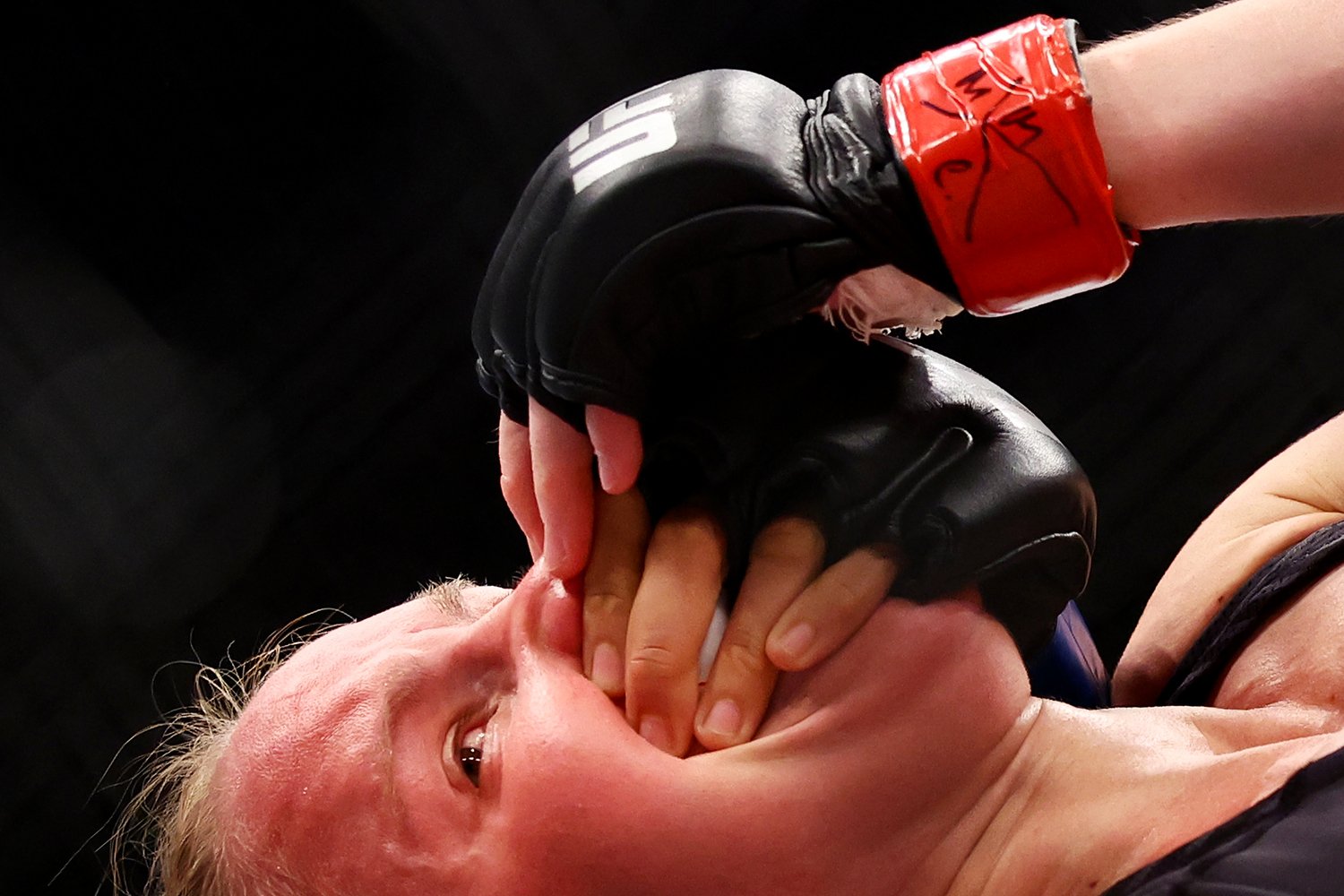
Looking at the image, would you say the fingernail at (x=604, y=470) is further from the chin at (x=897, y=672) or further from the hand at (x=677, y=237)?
the chin at (x=897, y=672)

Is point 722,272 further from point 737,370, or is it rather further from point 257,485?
point 257,485

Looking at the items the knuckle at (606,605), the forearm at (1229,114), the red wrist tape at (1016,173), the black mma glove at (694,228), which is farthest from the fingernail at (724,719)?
the forearm at (1229,114)

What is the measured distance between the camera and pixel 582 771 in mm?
814

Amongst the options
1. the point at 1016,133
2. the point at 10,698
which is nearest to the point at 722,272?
the point at 1016,133

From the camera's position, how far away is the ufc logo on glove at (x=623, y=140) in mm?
797

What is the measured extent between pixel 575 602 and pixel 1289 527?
0.74m

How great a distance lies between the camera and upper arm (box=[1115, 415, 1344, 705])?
1157 mm

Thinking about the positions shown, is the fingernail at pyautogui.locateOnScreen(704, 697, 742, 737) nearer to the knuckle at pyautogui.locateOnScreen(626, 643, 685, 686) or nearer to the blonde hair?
the knuckle at pyautogui.locateOnScreen(626, 643, 685, 686)

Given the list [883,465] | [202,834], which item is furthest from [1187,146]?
[202,834]

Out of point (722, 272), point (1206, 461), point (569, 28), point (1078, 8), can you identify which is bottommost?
point (1206, 461)

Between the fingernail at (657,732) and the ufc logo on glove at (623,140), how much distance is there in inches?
15.2

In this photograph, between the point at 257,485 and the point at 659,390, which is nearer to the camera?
the point at 659,390

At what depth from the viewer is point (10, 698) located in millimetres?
1670

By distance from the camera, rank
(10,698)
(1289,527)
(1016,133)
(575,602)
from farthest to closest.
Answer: (10,698) → (1289,527) → (575,602) → (1016,133)
